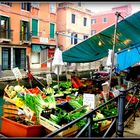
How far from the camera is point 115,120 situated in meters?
3.94

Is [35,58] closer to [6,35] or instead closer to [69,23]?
[6,35]

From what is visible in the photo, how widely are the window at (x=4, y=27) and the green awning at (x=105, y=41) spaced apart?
49.0 ft

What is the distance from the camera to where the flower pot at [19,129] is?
4129mm

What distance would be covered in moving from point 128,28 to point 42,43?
2163 centimetres

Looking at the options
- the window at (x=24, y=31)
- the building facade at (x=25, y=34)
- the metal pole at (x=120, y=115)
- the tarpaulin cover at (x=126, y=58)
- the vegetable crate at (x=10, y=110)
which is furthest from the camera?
the window at (x=24, y=31)

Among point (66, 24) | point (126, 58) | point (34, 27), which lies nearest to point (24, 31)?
point (34, 27)

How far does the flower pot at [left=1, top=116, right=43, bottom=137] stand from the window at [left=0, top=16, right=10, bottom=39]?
1975cm

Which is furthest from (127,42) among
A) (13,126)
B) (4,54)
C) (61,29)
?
(61,29)

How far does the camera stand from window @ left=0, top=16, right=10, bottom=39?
23.2 metres

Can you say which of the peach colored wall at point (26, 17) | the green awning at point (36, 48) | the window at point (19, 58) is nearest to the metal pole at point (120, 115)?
the peach colored wall at point (26, 17)

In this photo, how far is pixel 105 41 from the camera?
843 cm

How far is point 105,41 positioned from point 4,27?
1747 cm

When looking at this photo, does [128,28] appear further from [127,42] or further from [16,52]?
[16,52]

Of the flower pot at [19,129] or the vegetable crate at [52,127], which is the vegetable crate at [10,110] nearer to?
the flower pot at [19,129]
